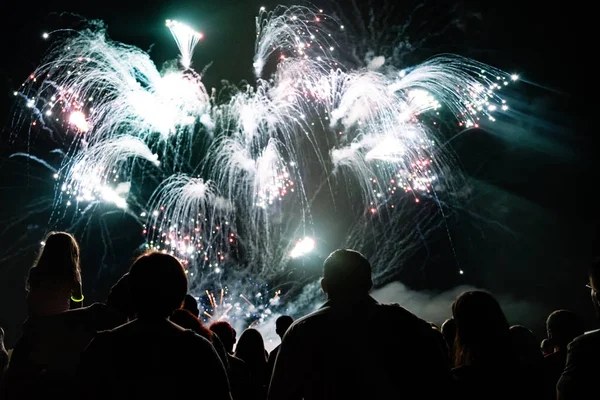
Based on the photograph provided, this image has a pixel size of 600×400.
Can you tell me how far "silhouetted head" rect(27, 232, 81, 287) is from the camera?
3371 mm

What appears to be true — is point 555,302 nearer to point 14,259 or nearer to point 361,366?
point 361,366

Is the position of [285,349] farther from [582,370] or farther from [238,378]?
[582,370]

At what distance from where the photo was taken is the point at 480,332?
3.30m

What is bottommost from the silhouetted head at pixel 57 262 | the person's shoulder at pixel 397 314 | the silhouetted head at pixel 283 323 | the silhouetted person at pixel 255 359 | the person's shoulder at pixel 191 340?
the silhouetted person at pixel 255 359

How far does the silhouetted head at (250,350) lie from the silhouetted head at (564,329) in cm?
421

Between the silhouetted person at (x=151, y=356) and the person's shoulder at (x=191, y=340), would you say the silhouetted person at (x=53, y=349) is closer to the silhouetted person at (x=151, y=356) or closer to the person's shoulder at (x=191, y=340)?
the silhouetted person at (x=151, y=356)

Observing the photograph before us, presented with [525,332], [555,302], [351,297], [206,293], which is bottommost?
[206,293]

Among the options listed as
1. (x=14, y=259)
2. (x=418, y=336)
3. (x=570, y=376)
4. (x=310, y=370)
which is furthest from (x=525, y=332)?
(x=14, y=259)

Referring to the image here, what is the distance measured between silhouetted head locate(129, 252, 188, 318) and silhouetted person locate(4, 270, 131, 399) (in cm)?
84

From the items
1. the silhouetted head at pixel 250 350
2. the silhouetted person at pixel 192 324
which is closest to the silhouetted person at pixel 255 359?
the silhouetted head at pixel 250 350

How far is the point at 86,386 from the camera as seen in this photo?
A: 2.29 meters

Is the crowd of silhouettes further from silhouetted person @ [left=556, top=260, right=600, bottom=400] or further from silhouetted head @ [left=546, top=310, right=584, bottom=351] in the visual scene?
silhouetted head @ [left=546, top=310, right=584, bottom=351]

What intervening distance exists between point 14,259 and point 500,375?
25.8 m

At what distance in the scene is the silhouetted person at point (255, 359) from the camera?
564cm
